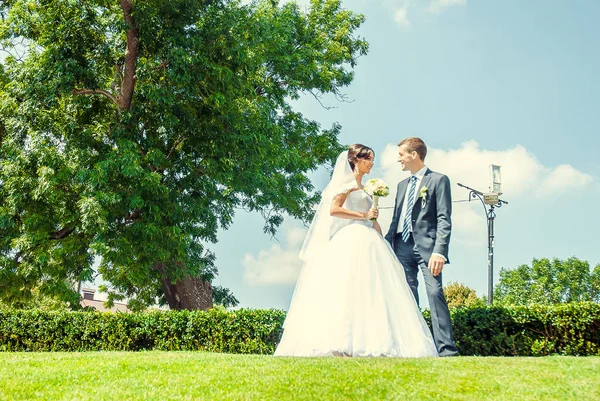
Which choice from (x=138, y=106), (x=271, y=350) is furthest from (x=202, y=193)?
(x=271, y=350)

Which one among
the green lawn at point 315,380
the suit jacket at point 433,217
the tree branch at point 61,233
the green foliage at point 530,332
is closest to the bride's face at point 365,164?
the suit jacket at point 433,217

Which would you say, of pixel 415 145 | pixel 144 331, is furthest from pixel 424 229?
pixel 144 331

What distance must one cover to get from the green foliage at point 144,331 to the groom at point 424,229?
5.50 m

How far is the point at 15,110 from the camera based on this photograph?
17328mm

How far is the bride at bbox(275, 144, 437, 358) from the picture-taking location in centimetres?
712

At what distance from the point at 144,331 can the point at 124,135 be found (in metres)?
5.85

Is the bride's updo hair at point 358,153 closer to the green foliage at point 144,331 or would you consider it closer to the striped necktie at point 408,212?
the striped necktie at point 408,212

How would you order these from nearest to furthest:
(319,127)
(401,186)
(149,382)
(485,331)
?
1. (149,382)
2. (401,186)
3. (485,331)
4. (319,127)

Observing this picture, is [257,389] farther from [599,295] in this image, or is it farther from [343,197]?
[599,295]

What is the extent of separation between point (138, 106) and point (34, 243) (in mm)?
5160

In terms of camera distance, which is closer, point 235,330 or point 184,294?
point 235,330

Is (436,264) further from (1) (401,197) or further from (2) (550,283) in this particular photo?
(2) (550,283)

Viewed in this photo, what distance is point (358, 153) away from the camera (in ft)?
26.6

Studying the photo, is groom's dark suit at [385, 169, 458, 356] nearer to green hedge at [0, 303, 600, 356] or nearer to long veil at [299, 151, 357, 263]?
long veil at [299, 151, 357, 263]
